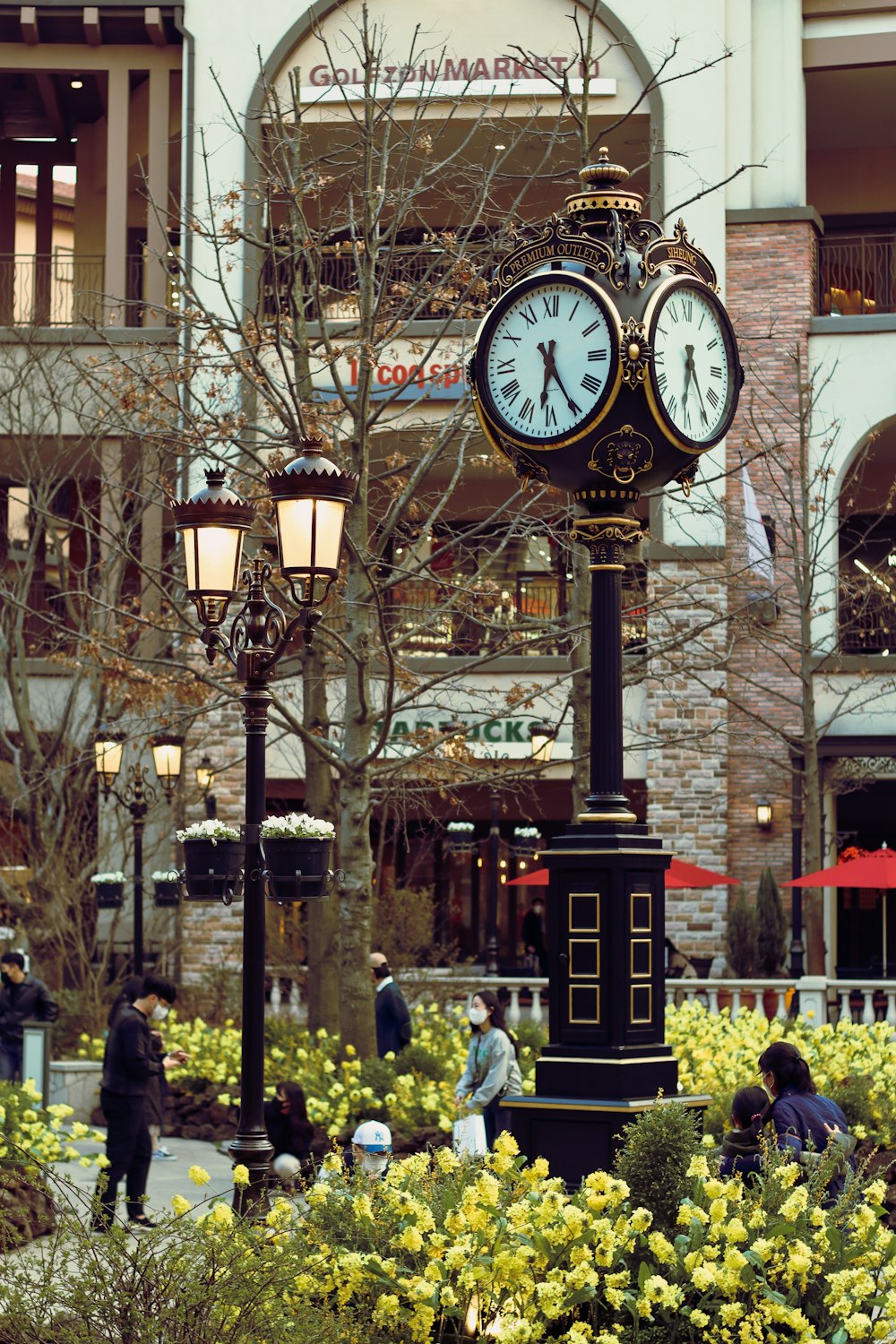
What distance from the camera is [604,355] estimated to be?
7.17 meters

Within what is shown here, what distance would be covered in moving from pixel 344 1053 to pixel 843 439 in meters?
15.2

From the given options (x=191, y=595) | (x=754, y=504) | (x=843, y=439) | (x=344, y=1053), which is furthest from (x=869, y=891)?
(x=191, y=595)

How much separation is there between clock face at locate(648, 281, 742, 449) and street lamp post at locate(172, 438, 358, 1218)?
2337mm

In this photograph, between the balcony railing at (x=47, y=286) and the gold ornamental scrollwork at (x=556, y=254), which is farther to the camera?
the balcony railing at (x=47, y=286)

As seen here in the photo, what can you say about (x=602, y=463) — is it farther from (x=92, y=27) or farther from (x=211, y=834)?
(x=92, y=27)

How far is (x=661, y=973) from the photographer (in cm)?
728

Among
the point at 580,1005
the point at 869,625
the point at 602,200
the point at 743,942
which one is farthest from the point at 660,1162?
the point at 869,625

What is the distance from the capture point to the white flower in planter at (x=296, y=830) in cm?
1025

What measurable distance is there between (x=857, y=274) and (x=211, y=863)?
25393 millimetres

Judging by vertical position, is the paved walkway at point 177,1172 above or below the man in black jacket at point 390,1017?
below

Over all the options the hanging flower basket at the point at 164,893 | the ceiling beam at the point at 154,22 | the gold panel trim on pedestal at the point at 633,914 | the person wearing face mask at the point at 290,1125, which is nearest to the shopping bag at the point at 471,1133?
the person wearing face mask at the point at 290,1125

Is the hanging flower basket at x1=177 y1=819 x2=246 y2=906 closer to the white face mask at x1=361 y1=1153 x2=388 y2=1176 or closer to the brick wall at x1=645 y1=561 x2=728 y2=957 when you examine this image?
the white face mask at x1=361 y1=1153 x2=388 y2=1176

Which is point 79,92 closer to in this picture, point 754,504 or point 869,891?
point 754,504

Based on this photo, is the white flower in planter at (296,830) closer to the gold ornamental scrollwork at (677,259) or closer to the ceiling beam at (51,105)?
the gold ornamental scrollwork at (677,259)
